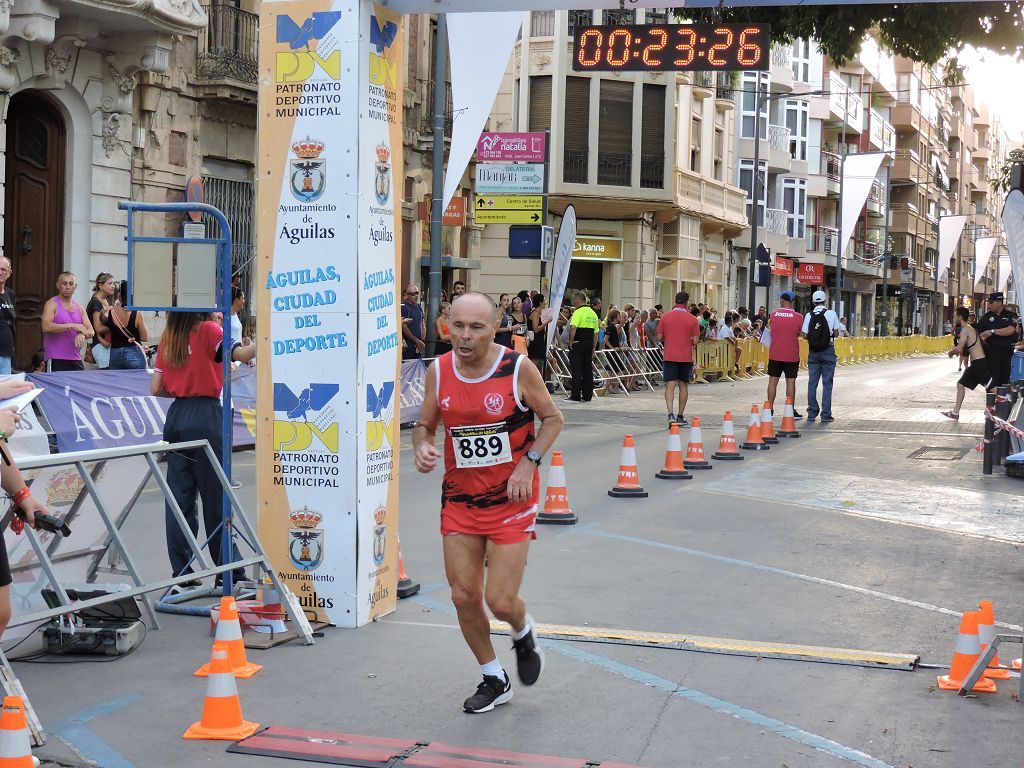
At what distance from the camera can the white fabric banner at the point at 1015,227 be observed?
8172mm

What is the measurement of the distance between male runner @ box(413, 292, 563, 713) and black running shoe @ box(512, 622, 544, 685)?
2.8 inches

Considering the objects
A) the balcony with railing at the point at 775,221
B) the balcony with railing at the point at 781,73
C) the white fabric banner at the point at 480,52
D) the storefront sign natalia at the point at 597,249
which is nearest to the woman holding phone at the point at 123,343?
the white fabric banner at the point at 480,52

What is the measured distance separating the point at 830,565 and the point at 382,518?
138 inches

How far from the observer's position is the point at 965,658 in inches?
242

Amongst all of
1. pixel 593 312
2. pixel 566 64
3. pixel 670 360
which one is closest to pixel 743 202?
pixel 566 64

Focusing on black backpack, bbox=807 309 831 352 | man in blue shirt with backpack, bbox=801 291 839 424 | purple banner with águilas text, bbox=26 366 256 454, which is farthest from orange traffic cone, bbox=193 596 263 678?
black backpack, bbox=807 309 831 352

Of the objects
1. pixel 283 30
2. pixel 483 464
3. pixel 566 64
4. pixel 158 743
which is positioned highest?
pixel 566 64

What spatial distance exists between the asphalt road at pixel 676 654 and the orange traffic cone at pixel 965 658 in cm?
10

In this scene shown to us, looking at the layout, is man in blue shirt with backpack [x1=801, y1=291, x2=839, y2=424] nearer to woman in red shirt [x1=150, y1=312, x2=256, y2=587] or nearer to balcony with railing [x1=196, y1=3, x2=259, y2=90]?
balcony with railing [x1=196, y1=3, x2=259, y2=90]

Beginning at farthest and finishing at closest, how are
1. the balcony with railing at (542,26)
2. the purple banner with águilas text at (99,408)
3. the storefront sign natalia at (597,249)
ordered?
the storefront sign natalia at (597,249) < the balcony with railing at (542,26) < the purple banner with águilas text at (99,408)

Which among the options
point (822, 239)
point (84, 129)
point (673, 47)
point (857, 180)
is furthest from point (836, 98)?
point (673, 47)

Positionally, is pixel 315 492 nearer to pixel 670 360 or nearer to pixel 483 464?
pixel 483 464

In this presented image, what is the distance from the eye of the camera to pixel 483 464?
571 centimetres

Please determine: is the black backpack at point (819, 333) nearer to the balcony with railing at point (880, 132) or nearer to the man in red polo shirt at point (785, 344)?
the man in red polo shirt at point (785, 344)
